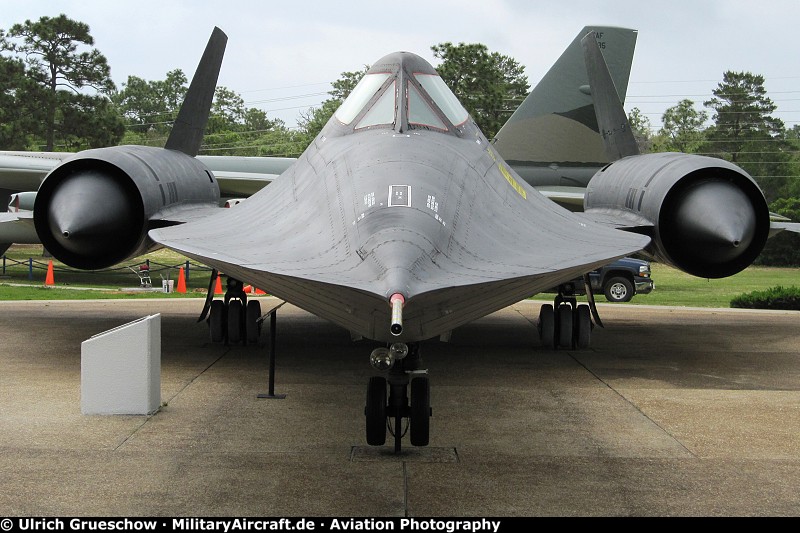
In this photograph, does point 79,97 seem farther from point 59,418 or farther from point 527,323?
point 59,418

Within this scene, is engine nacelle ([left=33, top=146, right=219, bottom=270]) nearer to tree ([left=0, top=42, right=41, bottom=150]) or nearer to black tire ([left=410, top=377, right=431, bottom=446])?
black tire ([left=410, top=377, right=431, bottom=446])

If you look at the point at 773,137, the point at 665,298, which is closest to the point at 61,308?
the point at 665,298

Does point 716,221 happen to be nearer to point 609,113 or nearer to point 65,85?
point 609,113

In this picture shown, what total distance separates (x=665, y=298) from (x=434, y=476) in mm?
19715

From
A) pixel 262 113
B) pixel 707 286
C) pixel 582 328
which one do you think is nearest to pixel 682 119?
pixel 262 113

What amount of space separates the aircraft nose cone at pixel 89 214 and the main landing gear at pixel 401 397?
4782 mm

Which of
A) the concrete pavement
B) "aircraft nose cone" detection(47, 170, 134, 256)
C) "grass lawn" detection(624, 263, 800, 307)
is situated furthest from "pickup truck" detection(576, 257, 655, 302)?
"aircraft nose cone" detection(47, 170, 134, 256)

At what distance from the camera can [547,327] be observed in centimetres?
1137

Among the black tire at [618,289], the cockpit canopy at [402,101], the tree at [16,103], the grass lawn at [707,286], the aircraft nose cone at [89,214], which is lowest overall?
the grass lawn at [707,286]

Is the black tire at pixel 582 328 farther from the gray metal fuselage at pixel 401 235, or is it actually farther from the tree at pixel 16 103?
the tree at pixel 16 103

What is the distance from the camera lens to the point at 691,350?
37.7ft

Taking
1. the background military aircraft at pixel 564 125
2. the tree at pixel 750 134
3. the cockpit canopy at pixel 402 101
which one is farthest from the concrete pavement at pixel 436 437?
the tree at pixel 750 134

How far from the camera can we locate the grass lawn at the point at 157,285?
1989 cm
